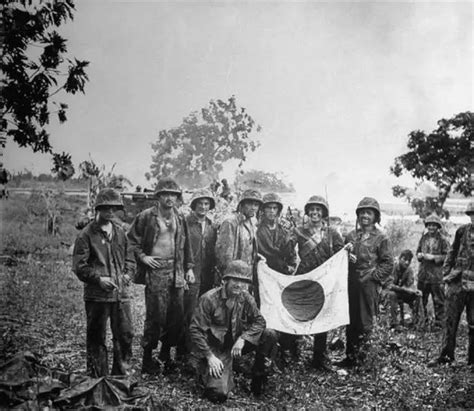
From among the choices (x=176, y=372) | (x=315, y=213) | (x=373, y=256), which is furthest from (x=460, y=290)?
(x=176, y=372)

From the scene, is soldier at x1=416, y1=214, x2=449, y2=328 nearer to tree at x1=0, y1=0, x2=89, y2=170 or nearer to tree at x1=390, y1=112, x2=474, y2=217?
tree at x1=390, y1=112, x2=474, y2=217

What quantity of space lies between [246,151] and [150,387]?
3055 mm

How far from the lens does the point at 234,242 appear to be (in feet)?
16.1

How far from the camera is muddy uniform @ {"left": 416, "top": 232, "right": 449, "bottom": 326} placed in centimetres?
638

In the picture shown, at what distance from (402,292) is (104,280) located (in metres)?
4.23

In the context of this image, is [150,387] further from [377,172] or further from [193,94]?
[377,172]

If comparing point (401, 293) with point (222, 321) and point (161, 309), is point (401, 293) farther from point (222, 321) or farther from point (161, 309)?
point (161, 309)

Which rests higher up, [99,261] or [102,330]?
[99,261]

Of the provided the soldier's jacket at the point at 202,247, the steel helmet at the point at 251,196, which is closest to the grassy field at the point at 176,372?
the soldier's jacket at the point at 202,247

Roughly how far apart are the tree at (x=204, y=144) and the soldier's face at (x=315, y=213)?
1.34 m

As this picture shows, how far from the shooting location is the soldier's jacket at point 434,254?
639 cm

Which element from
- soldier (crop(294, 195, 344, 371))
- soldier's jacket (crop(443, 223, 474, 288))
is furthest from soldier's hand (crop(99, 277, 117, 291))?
soldier's jacket (crop(443, 223, 474, 288))

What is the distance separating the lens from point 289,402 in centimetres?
422

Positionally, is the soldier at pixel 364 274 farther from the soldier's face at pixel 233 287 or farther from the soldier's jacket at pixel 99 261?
the soldier's jacket at pixel 99 261
